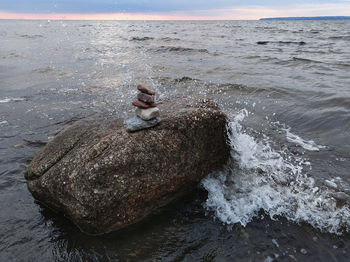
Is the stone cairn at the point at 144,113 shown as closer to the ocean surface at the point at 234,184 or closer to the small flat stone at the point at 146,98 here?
the small flat stone at the point at 146,98

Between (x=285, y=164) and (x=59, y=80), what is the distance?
1248 cm

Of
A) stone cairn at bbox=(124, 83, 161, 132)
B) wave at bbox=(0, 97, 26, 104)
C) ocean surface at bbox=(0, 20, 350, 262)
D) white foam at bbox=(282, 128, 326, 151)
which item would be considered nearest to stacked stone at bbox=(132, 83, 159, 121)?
stone cairn at bbox=(124, 83, 161, 132)

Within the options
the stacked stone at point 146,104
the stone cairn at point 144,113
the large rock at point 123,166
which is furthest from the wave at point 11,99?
the stacked stone at point 146,104

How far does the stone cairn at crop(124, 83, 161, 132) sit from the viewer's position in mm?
5059

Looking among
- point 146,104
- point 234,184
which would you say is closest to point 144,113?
point 146,104

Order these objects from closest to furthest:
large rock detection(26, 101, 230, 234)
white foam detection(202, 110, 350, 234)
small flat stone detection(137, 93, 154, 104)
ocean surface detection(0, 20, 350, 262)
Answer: ocean surface detection(0, 20, 350, 262) < large rock detection(26, 101, 230, 234) < white foam detection(202, 110, 350, 234) < small flat stone detection(137, 93, 154, 104)

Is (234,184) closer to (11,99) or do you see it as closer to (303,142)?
(303,142)

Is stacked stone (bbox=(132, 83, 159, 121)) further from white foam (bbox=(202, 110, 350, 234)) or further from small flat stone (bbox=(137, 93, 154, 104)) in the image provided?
white foam (bbox=(202, 110, 350, 234))

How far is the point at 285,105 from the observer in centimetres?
1069

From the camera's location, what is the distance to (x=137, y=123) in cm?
507

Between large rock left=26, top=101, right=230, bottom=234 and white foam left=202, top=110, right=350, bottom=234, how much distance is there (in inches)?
19.5

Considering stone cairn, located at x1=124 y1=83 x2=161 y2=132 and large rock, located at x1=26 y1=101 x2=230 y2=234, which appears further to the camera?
stone cairn, located at x1=124 y1=83 x2=161 y2=132

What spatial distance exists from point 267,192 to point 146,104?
9.25 ft

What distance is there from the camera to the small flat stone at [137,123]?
505 centimetres
